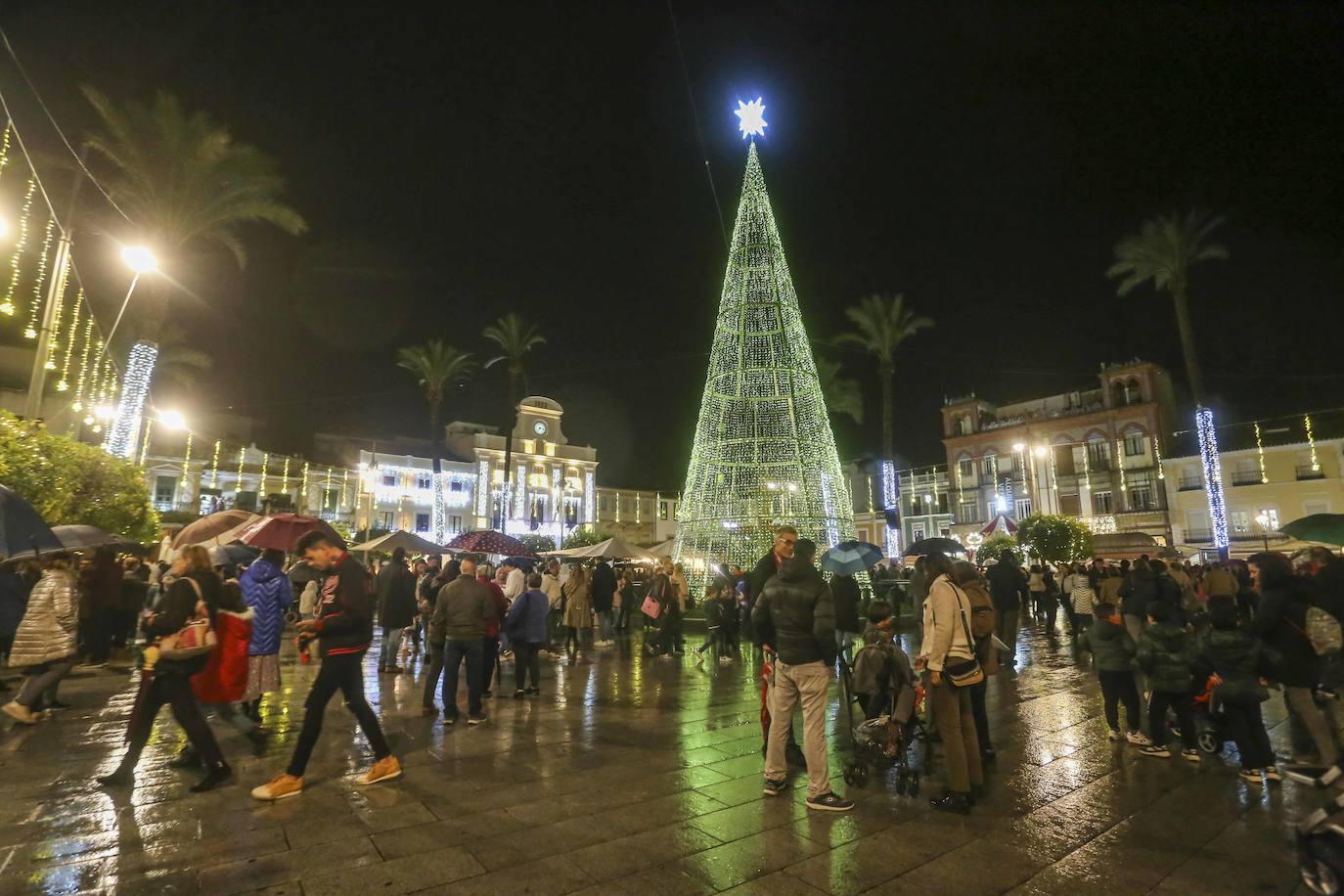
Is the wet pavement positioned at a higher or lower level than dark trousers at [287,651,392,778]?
lower

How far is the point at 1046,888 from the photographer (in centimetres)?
350

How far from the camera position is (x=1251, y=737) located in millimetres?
5227

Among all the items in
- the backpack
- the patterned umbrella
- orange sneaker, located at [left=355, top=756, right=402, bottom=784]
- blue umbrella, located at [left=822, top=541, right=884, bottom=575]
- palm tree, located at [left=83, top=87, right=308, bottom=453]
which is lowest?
orange sneaker, located at [left=355, top=756, right=402, bottom=784]

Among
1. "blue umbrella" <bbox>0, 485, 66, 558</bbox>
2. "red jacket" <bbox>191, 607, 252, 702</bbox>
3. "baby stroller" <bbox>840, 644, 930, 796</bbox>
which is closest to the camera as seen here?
"blue umbrella" <bbox>0, 485, 66, 558</bbox>

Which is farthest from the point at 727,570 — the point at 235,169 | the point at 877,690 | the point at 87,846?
the point at 235,169

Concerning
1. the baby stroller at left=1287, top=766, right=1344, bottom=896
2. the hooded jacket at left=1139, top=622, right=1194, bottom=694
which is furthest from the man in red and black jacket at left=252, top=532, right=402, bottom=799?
the hooded jacket at left=1139, top=622, right=1194, bottom=694

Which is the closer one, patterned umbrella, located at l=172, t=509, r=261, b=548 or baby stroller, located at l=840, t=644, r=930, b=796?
baby stroller, located at l=840, t=644, r=930, b=796

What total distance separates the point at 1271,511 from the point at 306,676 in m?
44.7

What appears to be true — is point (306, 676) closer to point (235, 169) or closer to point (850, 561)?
point (850, 561)

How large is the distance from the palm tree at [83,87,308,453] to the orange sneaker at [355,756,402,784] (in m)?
19.8

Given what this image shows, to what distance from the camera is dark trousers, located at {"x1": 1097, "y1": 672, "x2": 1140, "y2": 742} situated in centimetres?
628

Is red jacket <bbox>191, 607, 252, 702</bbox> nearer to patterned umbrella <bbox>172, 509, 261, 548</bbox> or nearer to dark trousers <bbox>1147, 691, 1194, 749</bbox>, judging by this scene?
patterned umbrella <bbox>172, 509, 261, 548</bbox>

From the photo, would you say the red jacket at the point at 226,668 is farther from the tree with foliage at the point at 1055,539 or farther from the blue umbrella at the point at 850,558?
the tree with foliage at the point at 1055,539

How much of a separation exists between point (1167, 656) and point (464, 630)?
6.54 metres
